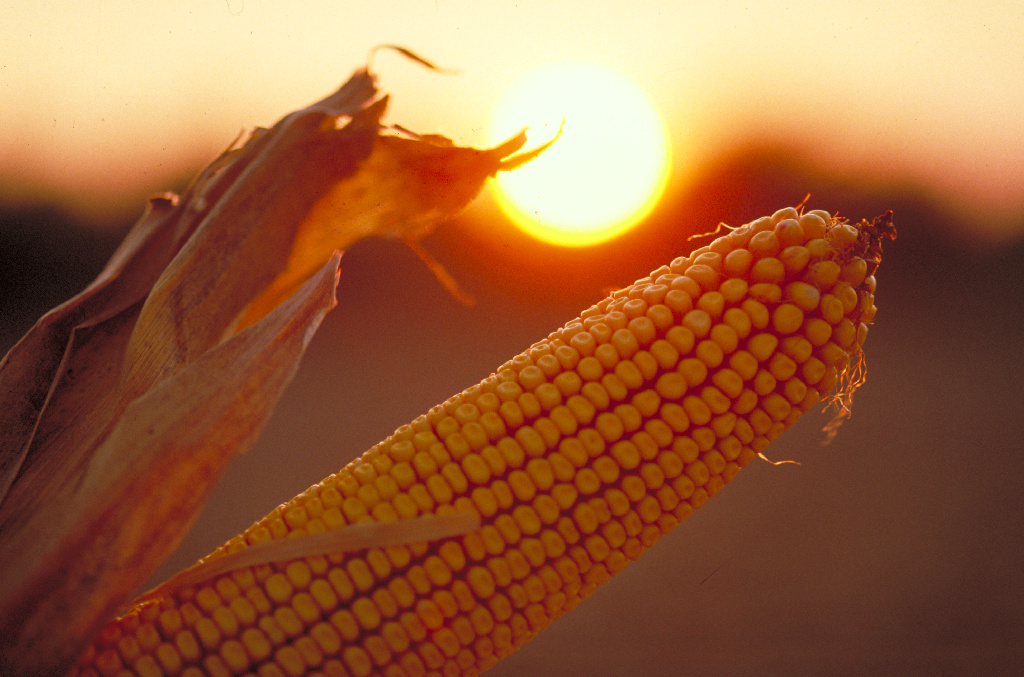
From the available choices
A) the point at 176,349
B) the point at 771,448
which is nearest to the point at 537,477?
the point at 176,349

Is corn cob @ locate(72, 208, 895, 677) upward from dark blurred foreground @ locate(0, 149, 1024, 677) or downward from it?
downward

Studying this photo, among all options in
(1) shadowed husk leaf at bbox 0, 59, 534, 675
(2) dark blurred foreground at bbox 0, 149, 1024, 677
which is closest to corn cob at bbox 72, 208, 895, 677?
(1) shadowed husk leaf at bbox 0, 59, 534, 675

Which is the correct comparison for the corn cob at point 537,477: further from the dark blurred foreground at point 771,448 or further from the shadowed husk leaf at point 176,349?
the dark blurred foreground at point 771,448

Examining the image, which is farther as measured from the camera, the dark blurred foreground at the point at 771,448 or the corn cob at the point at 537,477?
the dark blurred foreground at the point at 771,448

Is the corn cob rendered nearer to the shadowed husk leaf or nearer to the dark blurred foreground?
the shadowed husk leaf

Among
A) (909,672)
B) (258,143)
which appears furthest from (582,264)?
(258,143)

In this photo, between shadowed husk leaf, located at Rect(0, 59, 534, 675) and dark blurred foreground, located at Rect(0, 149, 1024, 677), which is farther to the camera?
dark blurred foreground, located at Rect(0, 149, 1024, 677)

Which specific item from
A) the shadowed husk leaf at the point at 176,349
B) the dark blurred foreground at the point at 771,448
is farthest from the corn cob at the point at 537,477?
the dark blurred foreground at the point at 771,448
